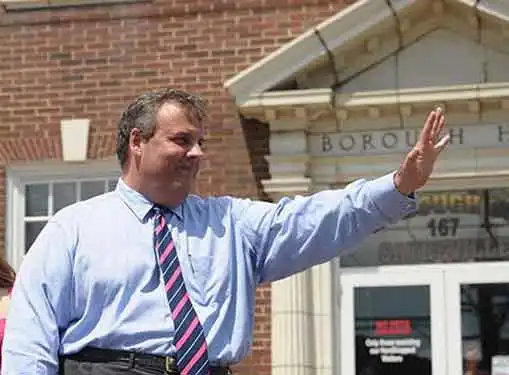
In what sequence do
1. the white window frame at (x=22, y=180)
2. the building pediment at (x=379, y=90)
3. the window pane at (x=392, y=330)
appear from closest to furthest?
the building pediment at (x=379, y=90) < the window pane at (x=392, y=330) < the white window frame at (x=22, y=180)

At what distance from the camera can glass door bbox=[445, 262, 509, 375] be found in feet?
29.5

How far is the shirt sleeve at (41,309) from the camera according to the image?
2.67 metres

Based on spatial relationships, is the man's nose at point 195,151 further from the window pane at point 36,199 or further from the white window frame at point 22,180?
the window pane at point 36,199

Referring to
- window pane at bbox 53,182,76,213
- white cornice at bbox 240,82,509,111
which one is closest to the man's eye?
white cornice at bbox 240,82,509,111

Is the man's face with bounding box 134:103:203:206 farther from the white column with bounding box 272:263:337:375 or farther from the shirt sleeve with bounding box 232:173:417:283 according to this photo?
the white column with bounding box 272:263:337:375

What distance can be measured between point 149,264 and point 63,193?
707cm

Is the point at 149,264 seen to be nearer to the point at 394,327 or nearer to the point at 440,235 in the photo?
the point at 394,327

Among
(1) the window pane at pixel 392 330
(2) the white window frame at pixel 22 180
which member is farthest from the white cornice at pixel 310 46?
(1) the window pane at pixel 392 330

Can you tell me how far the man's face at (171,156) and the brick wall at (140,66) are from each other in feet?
20.8

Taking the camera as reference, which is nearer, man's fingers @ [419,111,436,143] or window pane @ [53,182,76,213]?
man's fingers @ [419,111,436,143]

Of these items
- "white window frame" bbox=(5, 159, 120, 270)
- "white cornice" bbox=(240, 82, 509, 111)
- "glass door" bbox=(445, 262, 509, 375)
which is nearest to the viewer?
"white cornice" bbox=(240, 82, 509, 111)

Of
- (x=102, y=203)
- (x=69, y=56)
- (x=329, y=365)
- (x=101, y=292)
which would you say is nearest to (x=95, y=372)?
(x=101, y=292)

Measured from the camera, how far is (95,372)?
2.68 metres

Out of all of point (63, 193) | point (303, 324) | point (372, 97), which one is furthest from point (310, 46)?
point (63, 193)
